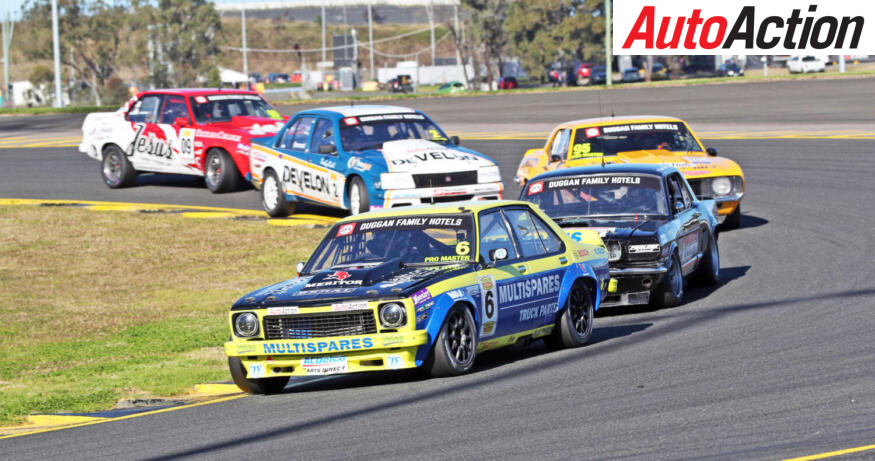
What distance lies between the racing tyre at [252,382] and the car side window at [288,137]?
10019mm

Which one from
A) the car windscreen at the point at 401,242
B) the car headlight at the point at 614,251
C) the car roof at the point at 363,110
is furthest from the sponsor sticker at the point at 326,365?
the car roof at the point at 363,110

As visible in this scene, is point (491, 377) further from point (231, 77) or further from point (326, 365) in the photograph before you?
point (231, 77)

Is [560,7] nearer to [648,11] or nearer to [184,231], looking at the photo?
[648,11]

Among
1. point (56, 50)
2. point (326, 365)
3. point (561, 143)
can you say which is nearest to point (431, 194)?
point (561, 143)

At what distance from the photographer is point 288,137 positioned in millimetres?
18969

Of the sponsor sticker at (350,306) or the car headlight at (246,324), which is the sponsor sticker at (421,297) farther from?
the car headlight at (246,324)

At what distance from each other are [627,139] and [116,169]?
10319mm

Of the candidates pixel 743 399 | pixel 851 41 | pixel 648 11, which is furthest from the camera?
pixel 851 41

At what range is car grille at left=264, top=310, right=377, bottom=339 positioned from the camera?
8484 millimetres

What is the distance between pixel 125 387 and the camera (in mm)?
10125

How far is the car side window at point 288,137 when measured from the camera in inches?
744

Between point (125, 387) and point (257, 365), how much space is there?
6.29 ft

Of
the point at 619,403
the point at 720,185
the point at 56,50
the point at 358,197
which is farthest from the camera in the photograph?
the point at 56,50

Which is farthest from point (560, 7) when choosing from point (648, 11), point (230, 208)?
point (230, 208)
